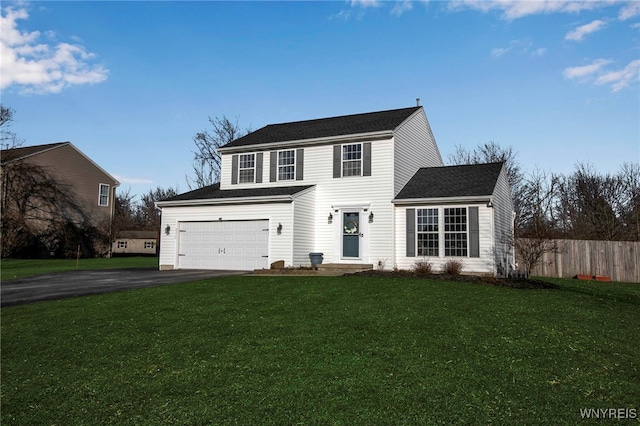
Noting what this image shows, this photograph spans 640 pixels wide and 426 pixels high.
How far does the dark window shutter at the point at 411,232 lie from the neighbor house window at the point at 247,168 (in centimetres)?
826

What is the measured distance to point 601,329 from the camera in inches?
272

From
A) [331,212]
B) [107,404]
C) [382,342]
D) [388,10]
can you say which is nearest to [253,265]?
[331,212]

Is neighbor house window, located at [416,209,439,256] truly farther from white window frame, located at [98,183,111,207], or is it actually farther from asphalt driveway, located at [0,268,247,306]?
white window frame, located at [98,183,111,207]

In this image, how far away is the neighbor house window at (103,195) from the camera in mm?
37156

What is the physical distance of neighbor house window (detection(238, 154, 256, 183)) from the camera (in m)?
Result: 21.3

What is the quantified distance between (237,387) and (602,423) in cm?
359

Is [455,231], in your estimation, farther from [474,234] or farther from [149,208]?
[149,208]

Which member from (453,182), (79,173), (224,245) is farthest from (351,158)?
(79,173)

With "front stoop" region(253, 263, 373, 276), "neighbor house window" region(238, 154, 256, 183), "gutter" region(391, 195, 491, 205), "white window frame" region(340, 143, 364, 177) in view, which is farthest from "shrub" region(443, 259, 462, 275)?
"neighbor house window" region(238, 154, 256, 183)

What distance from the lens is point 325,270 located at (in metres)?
16.4

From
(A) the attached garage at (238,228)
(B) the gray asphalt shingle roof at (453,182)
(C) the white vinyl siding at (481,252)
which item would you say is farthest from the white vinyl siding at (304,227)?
(C) the white vinyl siding at (481,252)

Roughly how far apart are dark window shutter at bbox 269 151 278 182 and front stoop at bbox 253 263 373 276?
5.34 meters

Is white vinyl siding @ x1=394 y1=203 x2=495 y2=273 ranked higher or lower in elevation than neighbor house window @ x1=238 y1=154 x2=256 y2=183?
lower

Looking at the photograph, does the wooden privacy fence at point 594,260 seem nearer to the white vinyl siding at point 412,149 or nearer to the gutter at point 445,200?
the gutter at point 445,200
